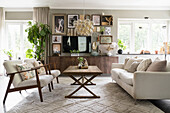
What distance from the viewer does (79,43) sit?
21.4 feet

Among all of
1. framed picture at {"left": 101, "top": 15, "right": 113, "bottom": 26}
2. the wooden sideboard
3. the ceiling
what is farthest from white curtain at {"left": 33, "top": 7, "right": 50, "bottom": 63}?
framed picture at {"left": 101, "top": 15, "right": 113, "bottom": 26}

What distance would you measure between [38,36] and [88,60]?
2269 mm

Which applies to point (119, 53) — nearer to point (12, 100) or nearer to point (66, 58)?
point (66, 58)

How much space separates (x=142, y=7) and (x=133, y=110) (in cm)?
521

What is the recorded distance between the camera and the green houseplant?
19.6 ft

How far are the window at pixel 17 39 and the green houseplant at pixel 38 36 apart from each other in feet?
2.55

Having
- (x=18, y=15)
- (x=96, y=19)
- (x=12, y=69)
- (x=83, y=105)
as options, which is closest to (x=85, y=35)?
(x=96, y=19)

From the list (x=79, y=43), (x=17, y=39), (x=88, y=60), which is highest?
(x=17, y=39)

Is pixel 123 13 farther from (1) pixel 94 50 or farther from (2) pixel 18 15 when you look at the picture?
(2) pixel 18 15

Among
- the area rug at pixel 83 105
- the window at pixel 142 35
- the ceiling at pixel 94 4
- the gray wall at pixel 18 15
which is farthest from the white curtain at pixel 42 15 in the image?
the area rug at pixel 83 105

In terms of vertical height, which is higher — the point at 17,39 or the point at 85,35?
the point at 85,35

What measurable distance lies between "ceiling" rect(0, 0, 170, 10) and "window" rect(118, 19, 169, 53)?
2.62ft

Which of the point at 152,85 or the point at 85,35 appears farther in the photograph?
the point at 85,35

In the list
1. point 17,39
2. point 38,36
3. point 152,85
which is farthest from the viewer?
point 17,39
